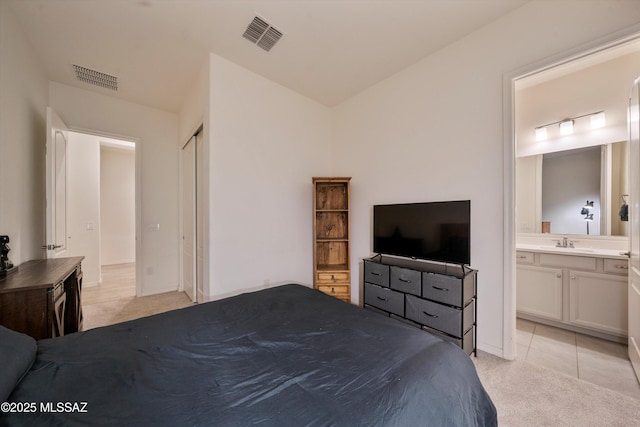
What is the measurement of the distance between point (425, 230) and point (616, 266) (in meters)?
1.78

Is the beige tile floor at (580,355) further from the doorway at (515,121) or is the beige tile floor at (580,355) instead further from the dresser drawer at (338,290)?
the dresser drawer at (338,290)

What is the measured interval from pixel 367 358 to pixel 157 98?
14.0 ft

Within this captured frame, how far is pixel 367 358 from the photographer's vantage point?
1034 mm

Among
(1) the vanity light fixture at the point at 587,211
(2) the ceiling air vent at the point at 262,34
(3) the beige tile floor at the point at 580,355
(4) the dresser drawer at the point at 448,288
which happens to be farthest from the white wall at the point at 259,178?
(1) the vanity light fixture at the point at 587,211

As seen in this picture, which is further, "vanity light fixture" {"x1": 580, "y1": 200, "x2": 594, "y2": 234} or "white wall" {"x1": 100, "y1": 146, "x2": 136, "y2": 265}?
"white wall" {"x1": 100, "y1": 146, "x2": 136, "y2": 265}

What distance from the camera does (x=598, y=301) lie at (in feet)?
Result: 7.87

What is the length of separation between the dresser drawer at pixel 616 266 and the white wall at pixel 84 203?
23.1 ft

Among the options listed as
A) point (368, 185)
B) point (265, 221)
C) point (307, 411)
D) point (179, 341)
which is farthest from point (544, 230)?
point (179, 341)

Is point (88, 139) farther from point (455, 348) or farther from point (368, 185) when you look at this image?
point (455, 348)

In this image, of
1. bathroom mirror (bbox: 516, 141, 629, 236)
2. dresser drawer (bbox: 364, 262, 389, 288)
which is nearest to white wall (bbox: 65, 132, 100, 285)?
dresser drawer (bbox: 364, 262, 389, 288)

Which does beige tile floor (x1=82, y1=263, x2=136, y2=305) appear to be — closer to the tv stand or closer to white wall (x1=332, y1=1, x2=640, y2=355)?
the tv stand

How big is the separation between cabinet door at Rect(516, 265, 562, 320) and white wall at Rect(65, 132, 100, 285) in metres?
6.48

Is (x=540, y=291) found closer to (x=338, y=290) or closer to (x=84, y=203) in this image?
(x=338, y=290)

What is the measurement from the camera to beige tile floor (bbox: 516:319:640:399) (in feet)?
6.00
